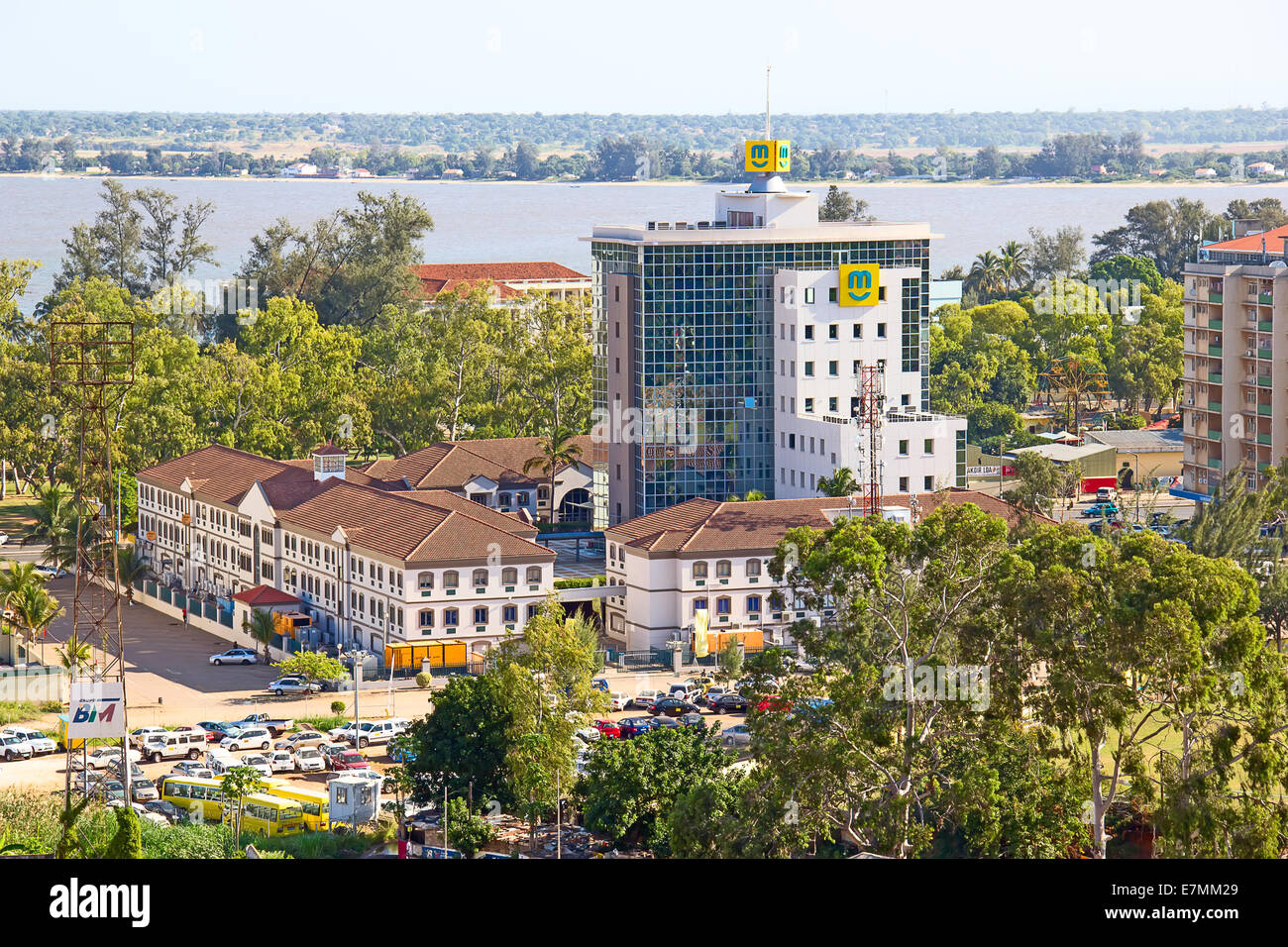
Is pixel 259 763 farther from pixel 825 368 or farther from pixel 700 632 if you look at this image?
pixel 825 368

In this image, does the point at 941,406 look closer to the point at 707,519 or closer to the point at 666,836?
the point at 707,519

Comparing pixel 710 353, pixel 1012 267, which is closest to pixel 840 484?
pixel 710 353

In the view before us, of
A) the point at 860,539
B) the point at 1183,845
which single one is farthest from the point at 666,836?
→ the point at 1183,845

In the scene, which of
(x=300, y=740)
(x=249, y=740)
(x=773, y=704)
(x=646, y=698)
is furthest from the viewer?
(x=646, y=698)

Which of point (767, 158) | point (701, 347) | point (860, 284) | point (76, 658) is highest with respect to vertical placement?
point (767, 158)

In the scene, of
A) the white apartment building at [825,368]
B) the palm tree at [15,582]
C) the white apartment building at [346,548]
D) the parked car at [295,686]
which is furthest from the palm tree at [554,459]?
the palm tree at [15,582]

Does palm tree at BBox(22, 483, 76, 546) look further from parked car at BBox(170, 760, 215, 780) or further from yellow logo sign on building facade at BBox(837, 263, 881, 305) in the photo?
yellow logo sign on building facade at BBox(837, 263, 881, 305)
